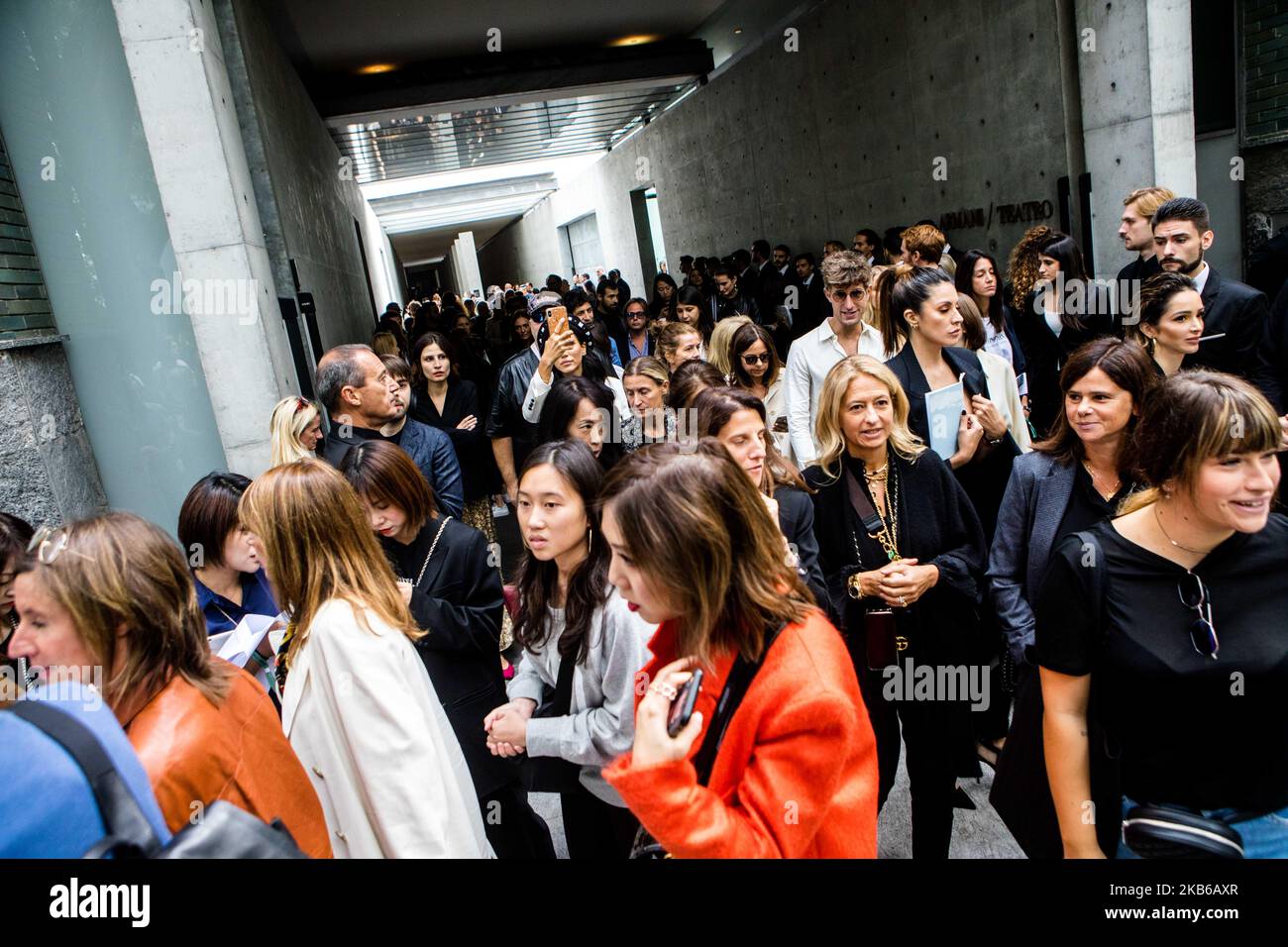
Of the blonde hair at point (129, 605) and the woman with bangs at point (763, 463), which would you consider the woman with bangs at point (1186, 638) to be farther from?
the blonde hair at point (129, 605)

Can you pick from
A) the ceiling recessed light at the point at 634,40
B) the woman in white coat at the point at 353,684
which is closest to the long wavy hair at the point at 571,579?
the woman in white coat at the point at 353,684

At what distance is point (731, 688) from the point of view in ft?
4.94

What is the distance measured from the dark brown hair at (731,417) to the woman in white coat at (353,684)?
4.13 ft

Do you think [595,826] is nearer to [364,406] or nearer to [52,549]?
[52,549]

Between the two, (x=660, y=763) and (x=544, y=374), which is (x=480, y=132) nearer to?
(x=544, y=374)

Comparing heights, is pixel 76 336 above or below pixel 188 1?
below

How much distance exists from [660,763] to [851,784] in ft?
1.18

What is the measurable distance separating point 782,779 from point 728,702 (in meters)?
0.17

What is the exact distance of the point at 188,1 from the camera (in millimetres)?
4891

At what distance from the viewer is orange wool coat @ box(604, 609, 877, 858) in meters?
1.34

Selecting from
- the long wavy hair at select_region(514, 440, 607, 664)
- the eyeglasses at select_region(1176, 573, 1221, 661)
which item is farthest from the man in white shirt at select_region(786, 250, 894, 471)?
the eyeglasses at select_region(1176, 573, 1221, 661)

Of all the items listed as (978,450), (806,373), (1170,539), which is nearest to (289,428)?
(806,373)

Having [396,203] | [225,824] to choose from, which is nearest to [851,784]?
[225,824]
